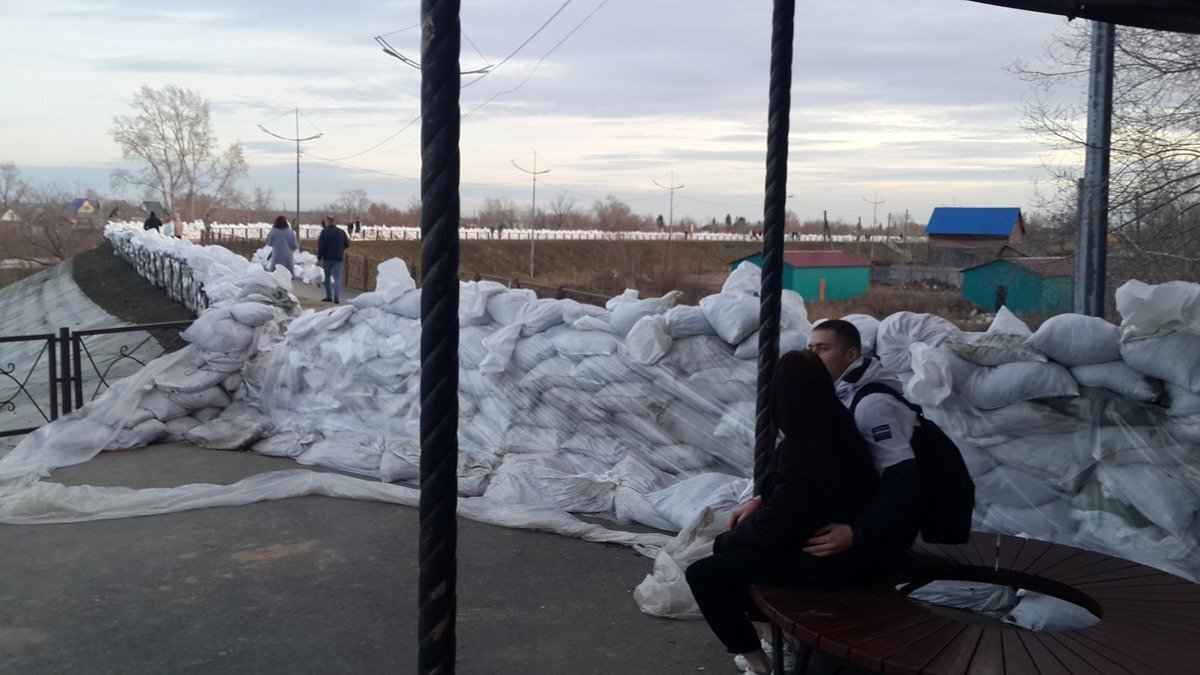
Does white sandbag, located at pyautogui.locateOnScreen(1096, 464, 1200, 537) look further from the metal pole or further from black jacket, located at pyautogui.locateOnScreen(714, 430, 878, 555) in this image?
the metal pole

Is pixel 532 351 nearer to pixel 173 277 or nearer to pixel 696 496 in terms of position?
pixel 696 496

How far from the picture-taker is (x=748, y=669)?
3082 mm

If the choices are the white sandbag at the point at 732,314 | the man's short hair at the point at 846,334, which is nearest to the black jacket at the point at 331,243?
the white sandbag at the point at 732,314

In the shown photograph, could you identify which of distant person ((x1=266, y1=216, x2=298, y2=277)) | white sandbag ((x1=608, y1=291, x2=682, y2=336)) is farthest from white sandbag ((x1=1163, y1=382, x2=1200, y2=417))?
distant person ((x1=266, y1=216, x2=298, y2=277))

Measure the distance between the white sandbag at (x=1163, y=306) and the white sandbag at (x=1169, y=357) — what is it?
4 cm

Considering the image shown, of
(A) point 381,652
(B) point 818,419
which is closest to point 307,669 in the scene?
(A) point 381,652

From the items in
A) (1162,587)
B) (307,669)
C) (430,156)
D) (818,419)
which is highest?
(430,156)

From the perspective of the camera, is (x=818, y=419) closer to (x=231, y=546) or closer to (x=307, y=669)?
(x=307, y=669)

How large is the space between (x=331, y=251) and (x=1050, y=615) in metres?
14.3

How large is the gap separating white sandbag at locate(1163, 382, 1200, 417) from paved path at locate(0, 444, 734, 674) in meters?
1.97

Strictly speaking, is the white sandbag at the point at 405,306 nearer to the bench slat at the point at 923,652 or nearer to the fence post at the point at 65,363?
the fence post at the point at 65,363

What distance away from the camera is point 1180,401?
12.5 feet

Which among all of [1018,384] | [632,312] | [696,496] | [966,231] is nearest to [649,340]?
[632,312]

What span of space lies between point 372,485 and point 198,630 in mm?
1679
